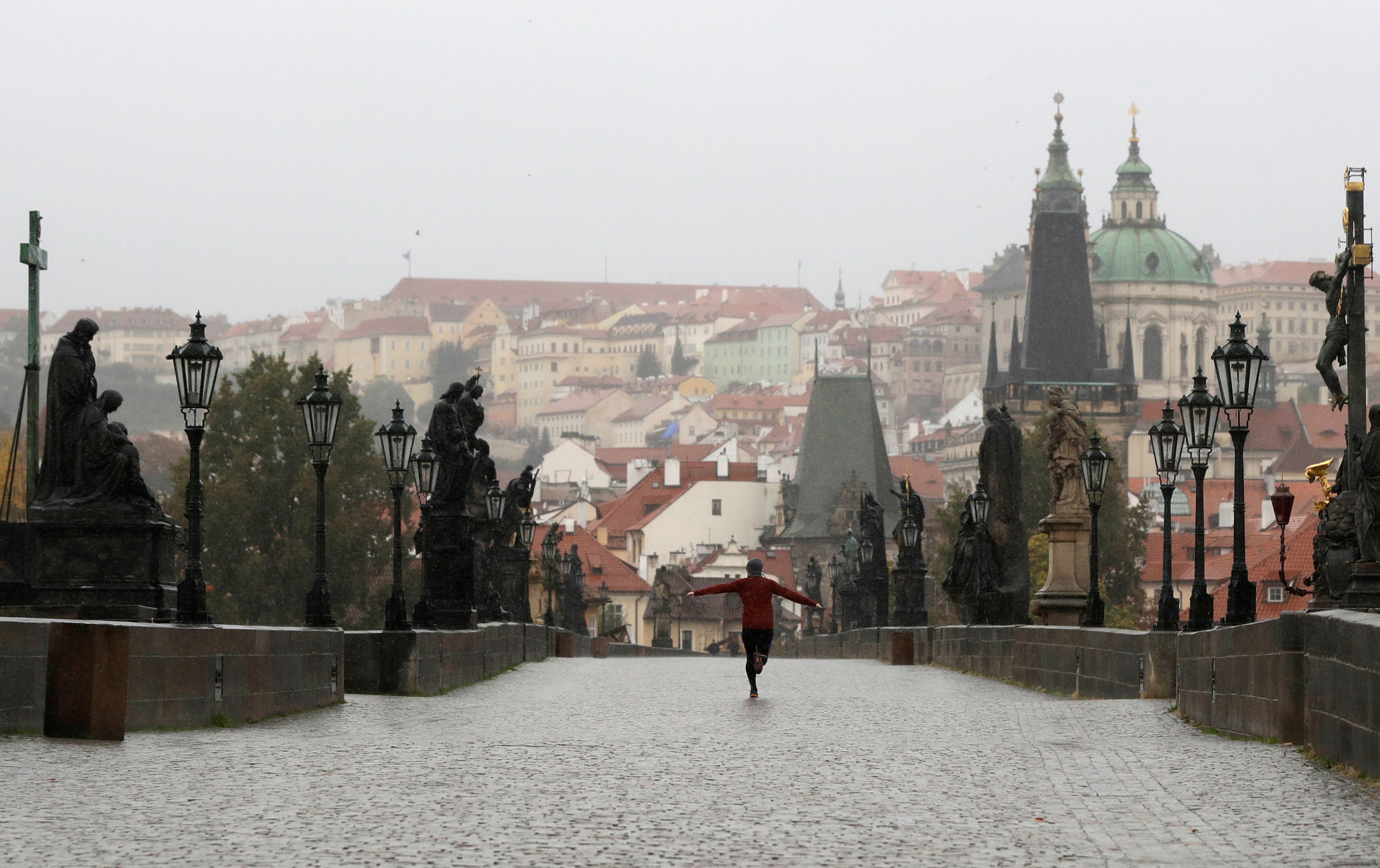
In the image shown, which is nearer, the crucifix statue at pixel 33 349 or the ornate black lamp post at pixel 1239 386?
the ornate black lamp post at pixel 1239 386

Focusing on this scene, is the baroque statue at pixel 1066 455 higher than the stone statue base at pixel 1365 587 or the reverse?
higher

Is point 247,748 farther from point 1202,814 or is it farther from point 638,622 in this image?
point 638,622

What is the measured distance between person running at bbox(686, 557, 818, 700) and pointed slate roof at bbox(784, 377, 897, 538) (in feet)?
411

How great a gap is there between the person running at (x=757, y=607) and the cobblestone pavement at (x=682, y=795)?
3846 mm

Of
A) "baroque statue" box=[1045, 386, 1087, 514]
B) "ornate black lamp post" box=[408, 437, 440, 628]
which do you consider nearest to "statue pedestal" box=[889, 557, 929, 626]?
"baroque statue" box=[1045, 386, 1087, 514]

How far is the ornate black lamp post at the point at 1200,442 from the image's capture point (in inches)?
875

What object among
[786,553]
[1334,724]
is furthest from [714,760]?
[786,553]

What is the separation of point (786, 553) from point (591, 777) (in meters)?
134

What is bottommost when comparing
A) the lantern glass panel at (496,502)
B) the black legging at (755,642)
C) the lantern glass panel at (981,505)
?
the black legging at (755,642)

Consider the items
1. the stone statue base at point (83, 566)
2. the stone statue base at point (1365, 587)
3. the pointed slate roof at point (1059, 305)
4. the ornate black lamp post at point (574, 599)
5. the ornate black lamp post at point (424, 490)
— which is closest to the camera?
the stone statue base at point (1365, 587)

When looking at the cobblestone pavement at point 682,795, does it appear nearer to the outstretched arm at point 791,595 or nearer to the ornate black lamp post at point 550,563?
the outstretched arm at point 791,595

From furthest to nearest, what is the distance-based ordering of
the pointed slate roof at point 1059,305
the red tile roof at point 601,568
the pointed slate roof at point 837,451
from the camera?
the pointed slate roof at point 1059,305, the pointed slate roof at point 837,451, the red tile roof at point 601,568

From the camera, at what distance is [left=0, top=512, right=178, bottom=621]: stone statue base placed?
20328 mm

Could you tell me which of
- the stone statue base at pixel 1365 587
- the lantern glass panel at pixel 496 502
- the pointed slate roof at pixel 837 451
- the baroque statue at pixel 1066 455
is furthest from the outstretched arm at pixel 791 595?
the pointed slate roof at pixel 837 451
